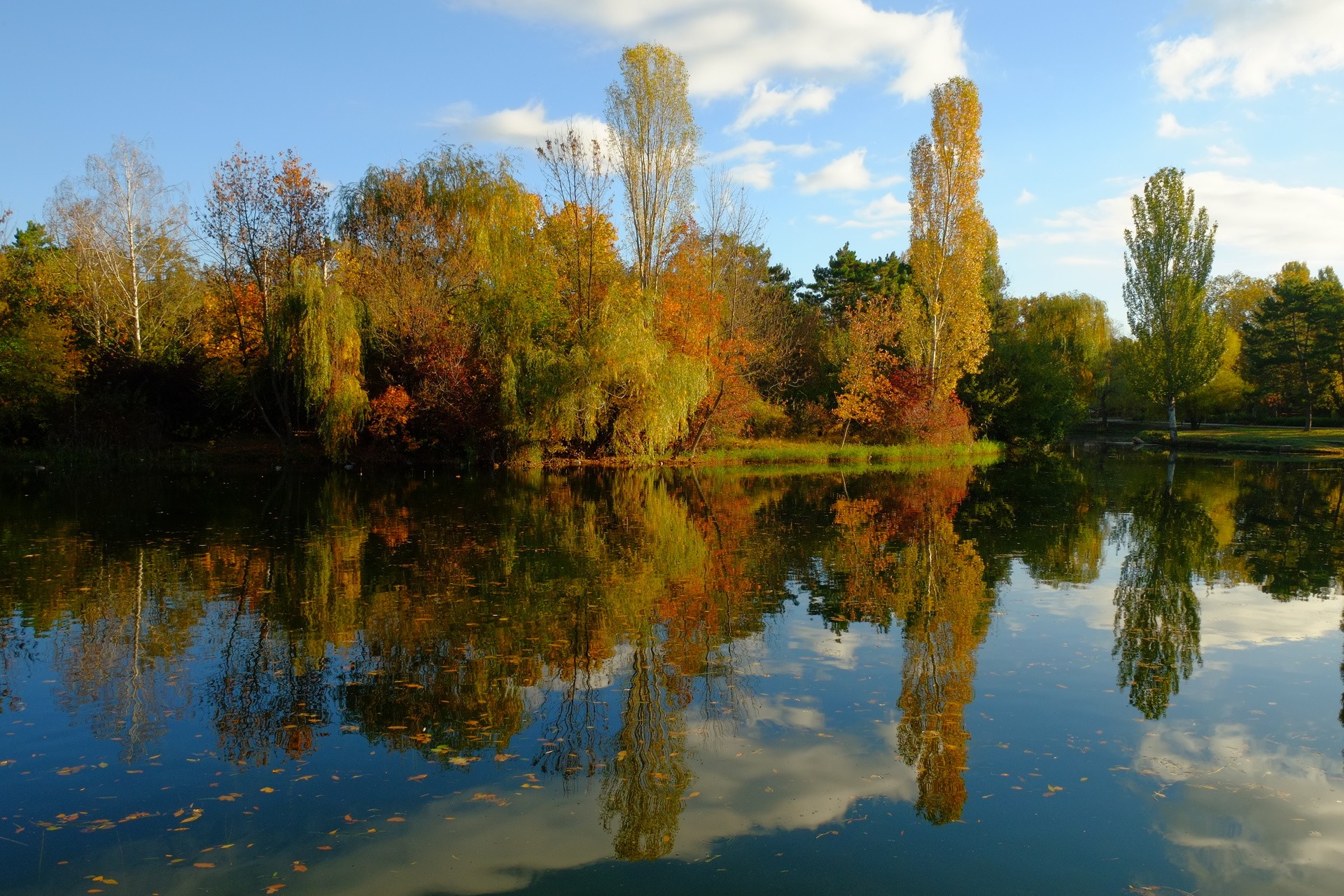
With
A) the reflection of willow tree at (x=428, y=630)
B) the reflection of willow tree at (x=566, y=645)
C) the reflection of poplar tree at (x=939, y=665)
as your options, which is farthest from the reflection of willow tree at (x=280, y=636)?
the reflection of poplar tree at (x=939, y=665)

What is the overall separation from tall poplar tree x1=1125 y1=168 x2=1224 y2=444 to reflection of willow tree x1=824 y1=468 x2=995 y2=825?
36301mm

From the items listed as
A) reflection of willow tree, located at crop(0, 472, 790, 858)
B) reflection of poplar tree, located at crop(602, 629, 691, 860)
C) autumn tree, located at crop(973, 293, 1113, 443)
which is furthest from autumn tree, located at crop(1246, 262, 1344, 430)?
reflection of poplar tree, located at crop(602, 629, 691, 860)

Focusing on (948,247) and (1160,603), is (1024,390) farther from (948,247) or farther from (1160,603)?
(1160,603)

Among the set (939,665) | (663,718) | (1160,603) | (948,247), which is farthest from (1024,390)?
(663,718)

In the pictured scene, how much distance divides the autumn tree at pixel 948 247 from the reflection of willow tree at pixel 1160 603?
20.1 metres

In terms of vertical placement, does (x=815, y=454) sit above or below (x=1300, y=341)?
below

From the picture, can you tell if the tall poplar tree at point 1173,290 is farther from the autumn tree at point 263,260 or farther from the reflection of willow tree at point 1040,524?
the autumn tree at point 263,260

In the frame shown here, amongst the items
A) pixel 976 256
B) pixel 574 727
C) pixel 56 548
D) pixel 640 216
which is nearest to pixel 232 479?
pixel 56 548

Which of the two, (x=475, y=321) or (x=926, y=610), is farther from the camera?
(x=475, y=321)

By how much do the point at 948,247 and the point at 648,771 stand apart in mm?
36376

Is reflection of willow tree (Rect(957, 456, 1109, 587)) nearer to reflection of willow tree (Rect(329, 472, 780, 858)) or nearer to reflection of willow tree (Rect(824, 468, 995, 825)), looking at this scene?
reflection of willow tree (Rect(824, 468, 995, 825))

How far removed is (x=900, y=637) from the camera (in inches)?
331

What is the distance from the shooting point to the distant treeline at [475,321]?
28594mm

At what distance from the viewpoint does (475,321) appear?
1208 inches
